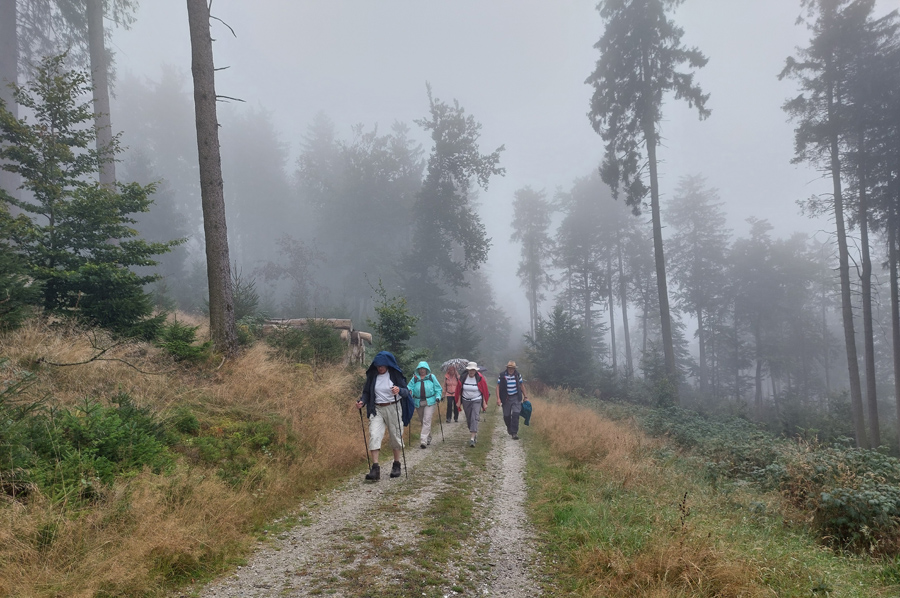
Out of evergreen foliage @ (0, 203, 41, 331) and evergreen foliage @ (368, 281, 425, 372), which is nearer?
evergreen foliage @ (0, 203, 41, 331)

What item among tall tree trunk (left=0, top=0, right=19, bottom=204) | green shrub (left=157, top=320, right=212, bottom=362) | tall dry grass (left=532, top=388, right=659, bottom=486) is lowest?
tall dry grass (left=532, top=388, right=659, bottom=486)

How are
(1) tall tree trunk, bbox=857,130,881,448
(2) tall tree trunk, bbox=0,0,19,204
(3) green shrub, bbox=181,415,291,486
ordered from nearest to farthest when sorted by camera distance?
(3) green shrub, bbox=181,415,291,486
(1) tall tree trunk, bbox=857,130,881,448
(2) tall tree trunk, bbox=0,0,19,204

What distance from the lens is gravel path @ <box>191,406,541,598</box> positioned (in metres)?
3.50

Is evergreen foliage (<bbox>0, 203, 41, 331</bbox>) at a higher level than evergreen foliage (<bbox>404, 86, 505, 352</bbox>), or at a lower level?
lower

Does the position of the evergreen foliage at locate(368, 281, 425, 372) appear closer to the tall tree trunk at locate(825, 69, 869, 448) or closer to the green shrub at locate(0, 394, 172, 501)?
the green shrub at locate(0, 394, 172, 501)

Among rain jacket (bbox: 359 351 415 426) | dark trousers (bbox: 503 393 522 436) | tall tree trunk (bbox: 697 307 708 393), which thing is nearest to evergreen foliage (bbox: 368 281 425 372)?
dark trousers (bbox: 503 393 522 436)

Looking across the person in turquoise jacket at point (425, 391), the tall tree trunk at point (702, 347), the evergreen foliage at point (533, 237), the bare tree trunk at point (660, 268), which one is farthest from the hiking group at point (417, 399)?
the evergreen foliage at point (533, 237)

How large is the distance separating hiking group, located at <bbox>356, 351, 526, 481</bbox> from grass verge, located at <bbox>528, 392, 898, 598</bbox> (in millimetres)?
2413

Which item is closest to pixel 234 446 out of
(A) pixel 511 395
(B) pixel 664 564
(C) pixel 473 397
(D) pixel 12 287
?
(D) pixel 12 287

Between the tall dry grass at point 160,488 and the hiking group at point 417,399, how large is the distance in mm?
869

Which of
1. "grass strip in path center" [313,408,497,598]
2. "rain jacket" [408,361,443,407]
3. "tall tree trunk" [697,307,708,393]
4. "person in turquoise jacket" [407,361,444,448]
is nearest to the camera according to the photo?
"grass strip in path center" [313,408,497,598]

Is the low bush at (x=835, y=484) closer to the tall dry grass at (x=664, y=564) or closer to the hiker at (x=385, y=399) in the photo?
the tall dry grass at (x=664, y=564)

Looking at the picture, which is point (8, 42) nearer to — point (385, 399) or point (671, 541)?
point (385, 399)

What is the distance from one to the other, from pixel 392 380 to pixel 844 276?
673 inches
